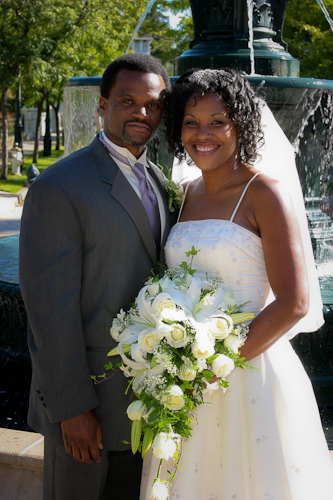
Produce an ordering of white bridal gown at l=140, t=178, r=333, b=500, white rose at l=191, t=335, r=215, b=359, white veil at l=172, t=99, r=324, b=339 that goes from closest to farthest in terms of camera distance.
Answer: white rose at l=191, t=335, r=215, b=359
white bridal gown at l=140, t=178, r=333, b=500
white veil at l=172, t=99, r=324, b=339

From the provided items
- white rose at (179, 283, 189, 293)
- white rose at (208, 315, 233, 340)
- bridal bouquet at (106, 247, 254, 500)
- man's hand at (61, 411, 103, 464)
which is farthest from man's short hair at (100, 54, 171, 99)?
man's hand at (61, 411, 103, 464)

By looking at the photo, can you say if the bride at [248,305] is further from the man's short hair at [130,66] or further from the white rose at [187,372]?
the white rose at [187,372]

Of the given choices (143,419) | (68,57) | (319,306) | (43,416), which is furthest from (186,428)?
(68,57)

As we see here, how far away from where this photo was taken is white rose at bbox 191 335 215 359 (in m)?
2.21

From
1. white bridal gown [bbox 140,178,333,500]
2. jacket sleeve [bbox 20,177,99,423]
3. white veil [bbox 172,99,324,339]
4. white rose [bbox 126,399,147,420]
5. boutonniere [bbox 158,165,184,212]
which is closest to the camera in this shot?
white rose [bbox 126,399,147,420]

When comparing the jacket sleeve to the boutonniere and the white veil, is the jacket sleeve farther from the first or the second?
the white veil

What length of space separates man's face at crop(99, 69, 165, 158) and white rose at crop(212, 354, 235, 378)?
1.13m

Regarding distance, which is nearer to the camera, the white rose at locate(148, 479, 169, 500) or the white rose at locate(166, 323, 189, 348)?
the white rose at locate(166, 323, 189, 348)

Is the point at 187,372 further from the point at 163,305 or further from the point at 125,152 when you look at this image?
the point at 125,152

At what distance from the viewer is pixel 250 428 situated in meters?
2.62

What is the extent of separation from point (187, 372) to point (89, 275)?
25.8 inches

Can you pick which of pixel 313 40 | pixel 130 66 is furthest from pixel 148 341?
pixel 313 40

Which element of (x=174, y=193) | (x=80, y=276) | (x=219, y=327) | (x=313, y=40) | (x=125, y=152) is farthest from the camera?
(x=313, y=40)

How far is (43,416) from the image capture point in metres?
2.70
